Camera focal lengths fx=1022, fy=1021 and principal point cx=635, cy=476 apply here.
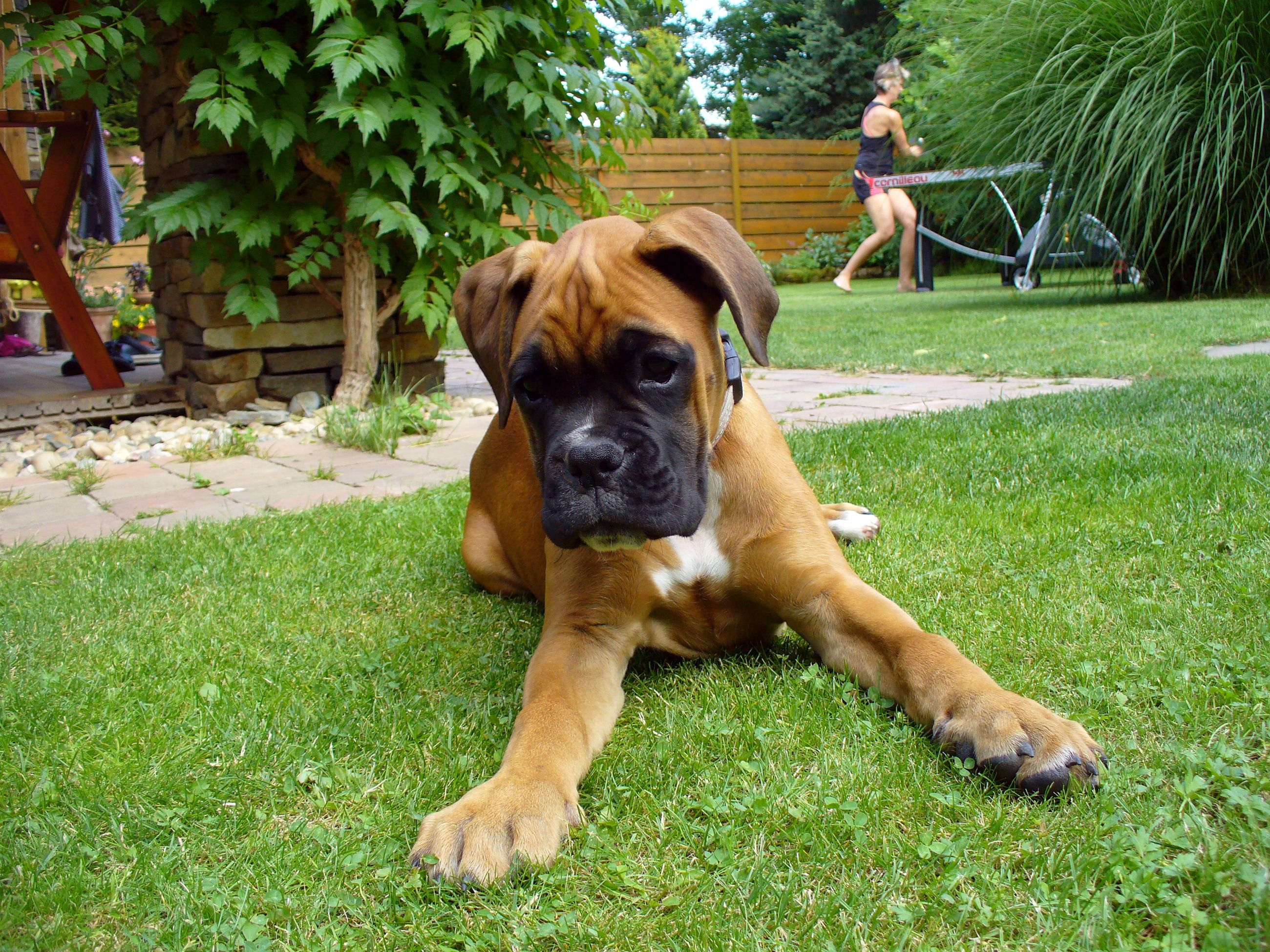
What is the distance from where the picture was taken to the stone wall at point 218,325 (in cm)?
701

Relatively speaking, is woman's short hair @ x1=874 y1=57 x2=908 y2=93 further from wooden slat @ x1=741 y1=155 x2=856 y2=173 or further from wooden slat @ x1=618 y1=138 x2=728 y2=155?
→ wooden slat @ x1=741 y1=155 x2=856 y2=173

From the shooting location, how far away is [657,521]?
2.38 metres

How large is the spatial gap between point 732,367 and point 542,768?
1.20 m

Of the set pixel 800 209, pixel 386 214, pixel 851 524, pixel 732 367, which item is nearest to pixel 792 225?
pixel 800 209

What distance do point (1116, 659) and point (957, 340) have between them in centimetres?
739

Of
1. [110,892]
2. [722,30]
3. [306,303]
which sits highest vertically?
[722,30]

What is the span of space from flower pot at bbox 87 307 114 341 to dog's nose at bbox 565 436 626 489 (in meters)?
12.1

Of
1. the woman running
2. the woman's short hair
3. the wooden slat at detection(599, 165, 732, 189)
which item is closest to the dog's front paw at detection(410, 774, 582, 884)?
the woman running

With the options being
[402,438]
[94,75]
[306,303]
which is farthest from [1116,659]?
[94,75]

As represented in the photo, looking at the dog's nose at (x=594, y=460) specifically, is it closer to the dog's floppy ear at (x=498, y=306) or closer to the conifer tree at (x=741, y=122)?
the dog's floppy ear at (x=498, y=306)

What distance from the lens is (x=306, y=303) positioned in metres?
7.32

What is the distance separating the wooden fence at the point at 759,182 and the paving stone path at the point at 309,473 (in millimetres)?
13604

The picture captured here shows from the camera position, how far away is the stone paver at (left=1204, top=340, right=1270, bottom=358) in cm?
711

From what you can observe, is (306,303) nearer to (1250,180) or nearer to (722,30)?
(1250,180)
